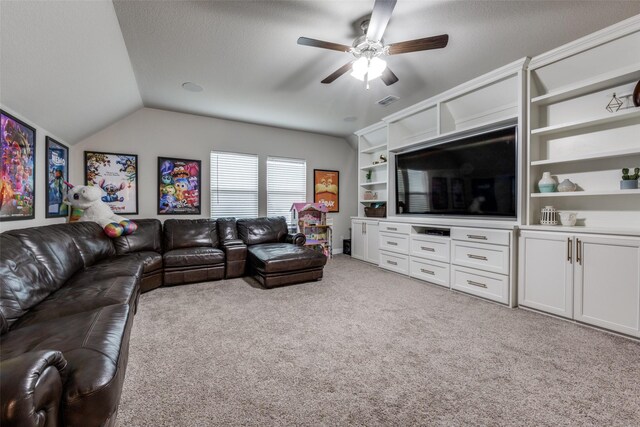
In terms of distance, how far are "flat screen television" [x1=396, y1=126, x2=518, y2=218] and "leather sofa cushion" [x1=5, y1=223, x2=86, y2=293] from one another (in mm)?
4164

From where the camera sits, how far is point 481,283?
309cm

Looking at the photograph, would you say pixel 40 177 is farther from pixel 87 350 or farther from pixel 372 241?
pixel 372 241

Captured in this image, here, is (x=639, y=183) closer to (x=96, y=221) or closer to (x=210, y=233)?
(x=210, y=233)

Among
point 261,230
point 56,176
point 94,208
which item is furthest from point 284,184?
point 56,176

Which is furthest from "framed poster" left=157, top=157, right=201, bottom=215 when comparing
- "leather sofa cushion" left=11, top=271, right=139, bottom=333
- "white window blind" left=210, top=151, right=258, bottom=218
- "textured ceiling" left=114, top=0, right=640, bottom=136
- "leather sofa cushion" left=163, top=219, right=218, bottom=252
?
"leather sofa cushion" left=11, top=271, right=139, bottom=333

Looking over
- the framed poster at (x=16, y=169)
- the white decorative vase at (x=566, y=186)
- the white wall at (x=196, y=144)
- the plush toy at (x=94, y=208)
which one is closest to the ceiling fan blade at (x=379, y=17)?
the white decorative vase at (x=566, y=186)

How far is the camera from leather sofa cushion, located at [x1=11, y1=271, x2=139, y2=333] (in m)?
1.56

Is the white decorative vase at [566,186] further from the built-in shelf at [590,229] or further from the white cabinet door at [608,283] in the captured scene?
the white cabinet door at [608,283]

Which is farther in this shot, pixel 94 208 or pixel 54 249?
pixel 94 208

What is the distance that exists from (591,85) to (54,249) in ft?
16.2

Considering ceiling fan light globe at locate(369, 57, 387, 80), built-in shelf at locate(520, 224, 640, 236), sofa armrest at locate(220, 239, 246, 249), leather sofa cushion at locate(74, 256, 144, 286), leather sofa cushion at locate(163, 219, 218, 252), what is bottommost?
leather sofa cushion at locate(74, 256, 144, 286)

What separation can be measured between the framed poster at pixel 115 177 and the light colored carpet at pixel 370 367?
2.00m

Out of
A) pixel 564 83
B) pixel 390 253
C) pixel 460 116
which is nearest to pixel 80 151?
pixel 390 253

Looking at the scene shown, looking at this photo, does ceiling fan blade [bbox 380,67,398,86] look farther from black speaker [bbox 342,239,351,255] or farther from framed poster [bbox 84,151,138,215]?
framed poster [bbox 84,151,138,215]
